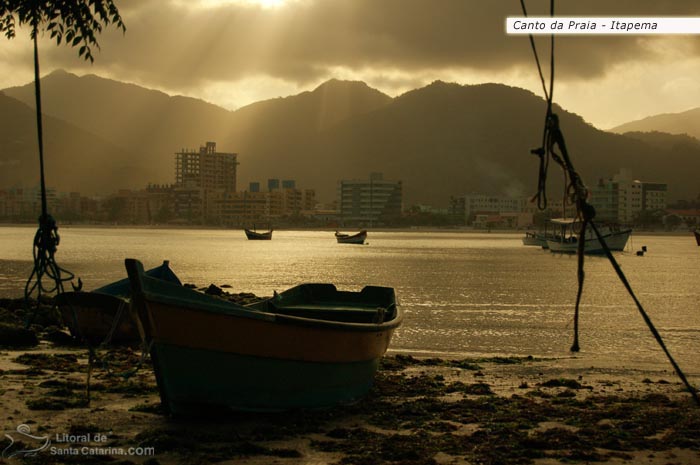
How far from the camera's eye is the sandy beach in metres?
9.94

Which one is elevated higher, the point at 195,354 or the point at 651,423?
the point at 195,354

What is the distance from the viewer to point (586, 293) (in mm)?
46500

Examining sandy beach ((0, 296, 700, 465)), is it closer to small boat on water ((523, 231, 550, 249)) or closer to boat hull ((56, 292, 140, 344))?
boat hull ((56, 292, 140, 344))

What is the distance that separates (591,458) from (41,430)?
7.35 meters

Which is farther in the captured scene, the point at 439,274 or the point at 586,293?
the point at 439,274

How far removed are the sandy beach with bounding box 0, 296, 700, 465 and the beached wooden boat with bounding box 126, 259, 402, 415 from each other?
1.19ft

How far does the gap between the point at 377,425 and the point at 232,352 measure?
8.57 feet

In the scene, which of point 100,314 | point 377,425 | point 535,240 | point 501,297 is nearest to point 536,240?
point 535,240

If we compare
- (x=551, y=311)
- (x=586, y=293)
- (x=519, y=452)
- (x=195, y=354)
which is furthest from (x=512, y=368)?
(x=586, y=293)

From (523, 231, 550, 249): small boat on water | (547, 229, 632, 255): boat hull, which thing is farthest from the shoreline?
(523, 231, 550, 249): small boat on water

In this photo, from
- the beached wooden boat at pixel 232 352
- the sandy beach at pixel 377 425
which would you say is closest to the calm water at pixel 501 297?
the sandy beach at pixel 377 425

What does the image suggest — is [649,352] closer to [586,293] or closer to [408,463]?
[408,463]

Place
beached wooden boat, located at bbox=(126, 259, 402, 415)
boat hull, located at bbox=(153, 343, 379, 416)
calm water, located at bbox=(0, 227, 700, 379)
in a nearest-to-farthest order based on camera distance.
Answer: beached wooden boat, located at bbox=(126, 259, 402, 415), boat hull, located at bbox=(153, 343, 379, 416), calm water, located at bbox=(0, 227, 700, 379)

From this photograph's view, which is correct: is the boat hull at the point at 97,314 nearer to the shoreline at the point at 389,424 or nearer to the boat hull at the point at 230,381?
the shoreline at the point at 389,424
